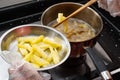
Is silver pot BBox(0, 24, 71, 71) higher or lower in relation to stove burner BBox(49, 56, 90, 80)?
higher

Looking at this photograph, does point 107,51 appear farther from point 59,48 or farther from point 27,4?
point 27,4

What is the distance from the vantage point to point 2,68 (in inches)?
27.4

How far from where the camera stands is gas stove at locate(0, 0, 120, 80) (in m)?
0.71

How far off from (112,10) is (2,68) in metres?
0.40

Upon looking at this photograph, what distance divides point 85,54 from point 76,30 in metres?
0.10

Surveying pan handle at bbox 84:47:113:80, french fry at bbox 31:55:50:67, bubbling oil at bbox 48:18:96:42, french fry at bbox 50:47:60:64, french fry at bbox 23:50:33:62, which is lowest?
bubbling oil at bbox 48:18:96:42

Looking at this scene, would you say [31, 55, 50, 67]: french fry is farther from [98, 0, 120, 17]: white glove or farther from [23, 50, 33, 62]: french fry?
[98, 0, 120, 17]: white glove

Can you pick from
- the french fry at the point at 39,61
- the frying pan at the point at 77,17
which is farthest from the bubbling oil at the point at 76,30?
the french fry at the point at 39,61

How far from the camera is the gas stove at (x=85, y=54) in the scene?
71 cm

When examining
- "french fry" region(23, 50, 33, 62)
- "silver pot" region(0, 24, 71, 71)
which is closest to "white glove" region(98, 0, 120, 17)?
"silver pot" region(0, 24, 71, 71)

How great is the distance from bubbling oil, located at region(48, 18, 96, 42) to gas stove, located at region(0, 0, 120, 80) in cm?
6

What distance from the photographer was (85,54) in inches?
29.2

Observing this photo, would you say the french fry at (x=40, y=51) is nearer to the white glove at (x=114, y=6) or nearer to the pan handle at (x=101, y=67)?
the pan handle at (x=101, y=67)

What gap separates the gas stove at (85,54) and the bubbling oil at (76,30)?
0.06m
